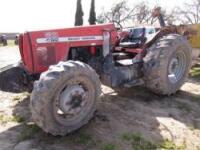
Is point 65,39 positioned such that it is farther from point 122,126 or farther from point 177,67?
point 177,67

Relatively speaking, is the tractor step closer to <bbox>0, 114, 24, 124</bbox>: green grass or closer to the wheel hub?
the wheel hub

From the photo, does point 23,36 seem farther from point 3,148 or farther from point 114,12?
point 114,12

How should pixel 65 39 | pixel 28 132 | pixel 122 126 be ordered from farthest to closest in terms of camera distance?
pixel 65 39 → pixel 122 126 → pixel 28 132

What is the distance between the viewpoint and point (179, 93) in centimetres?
832

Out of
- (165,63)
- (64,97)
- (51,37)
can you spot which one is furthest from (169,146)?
(51,37)

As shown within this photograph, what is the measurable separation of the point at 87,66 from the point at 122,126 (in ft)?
3.91

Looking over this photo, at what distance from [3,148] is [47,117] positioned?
2.52 feet

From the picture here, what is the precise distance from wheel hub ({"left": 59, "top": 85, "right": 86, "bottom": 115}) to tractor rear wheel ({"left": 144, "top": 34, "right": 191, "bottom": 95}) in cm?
222

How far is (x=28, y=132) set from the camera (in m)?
5.66

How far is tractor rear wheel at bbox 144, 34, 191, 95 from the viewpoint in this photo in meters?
7.39

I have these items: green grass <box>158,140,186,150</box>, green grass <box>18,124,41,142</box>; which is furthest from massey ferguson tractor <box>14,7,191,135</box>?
green grass <box>158,140,186,150</box>

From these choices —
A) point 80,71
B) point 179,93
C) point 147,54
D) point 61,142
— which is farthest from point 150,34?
point 61,142

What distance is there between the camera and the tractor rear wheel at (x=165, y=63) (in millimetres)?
7387

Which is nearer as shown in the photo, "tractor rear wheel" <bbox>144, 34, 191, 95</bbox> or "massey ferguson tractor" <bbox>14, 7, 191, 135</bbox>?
"massey ferguson tractor" <bbox>14, 7, 191, 135</bbox>
